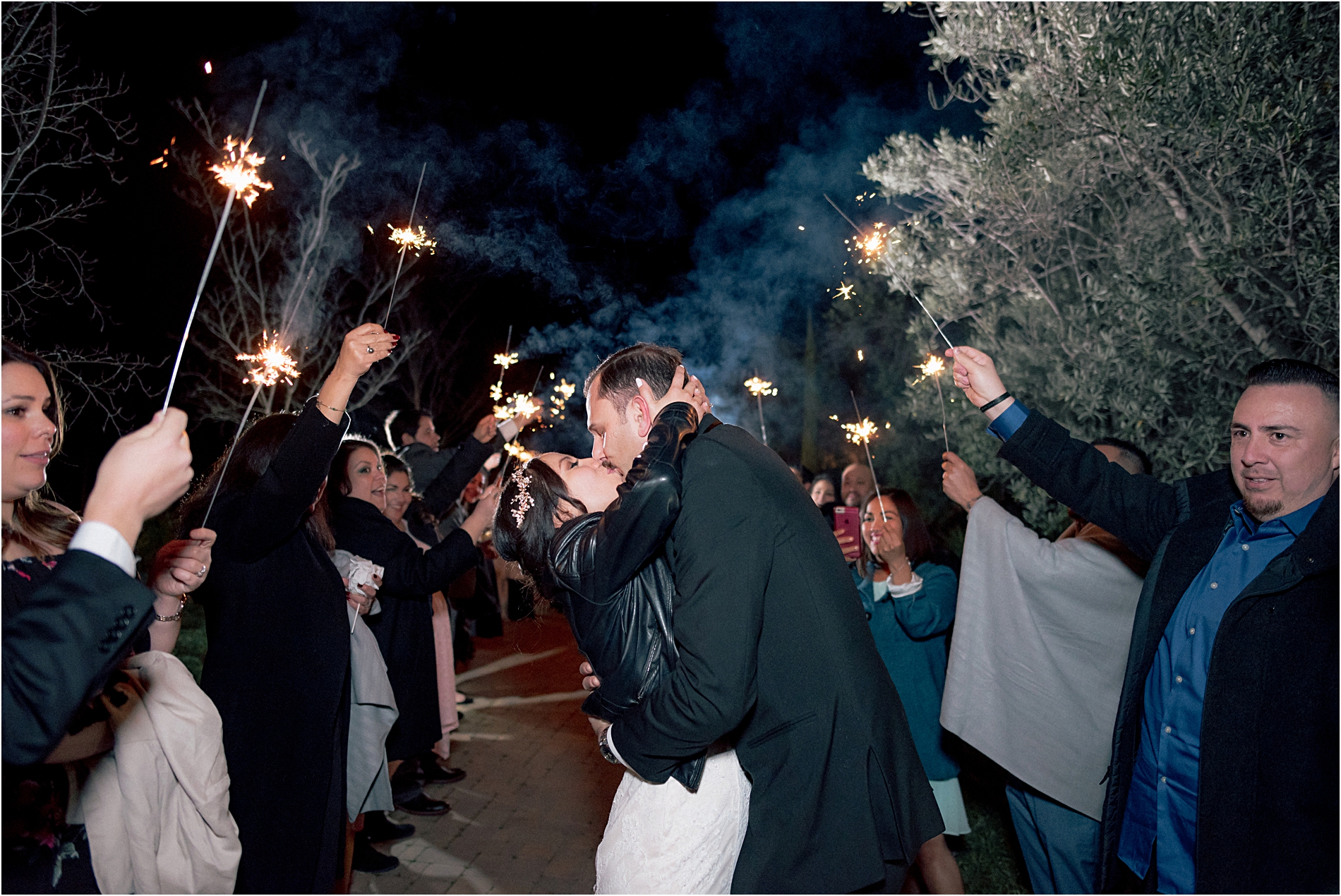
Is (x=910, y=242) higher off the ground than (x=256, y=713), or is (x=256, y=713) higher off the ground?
(x=910, y=242)

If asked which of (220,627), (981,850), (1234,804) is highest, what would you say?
(220,627)

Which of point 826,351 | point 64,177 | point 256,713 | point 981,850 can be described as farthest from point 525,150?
point 826,351

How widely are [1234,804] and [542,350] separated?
6974 mm

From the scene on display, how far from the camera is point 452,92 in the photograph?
7.06 m

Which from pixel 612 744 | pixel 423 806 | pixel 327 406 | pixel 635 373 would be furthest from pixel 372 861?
pixel 635 373

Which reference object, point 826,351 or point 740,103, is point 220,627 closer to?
point 740,103

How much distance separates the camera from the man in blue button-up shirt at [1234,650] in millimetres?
2551

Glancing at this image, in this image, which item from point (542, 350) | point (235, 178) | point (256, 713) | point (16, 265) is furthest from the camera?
point (542, 350)

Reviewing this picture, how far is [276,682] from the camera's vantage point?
3.47 meters

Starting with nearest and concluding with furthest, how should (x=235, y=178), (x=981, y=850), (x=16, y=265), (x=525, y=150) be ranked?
(x=235, y=178) < (x=981, y=850) < (x=16, y=265) < (x=525, y=150)

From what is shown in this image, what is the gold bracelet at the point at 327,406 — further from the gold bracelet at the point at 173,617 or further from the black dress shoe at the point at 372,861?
the black dress shoe at the point at 372,861

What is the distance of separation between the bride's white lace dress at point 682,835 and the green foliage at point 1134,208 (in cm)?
426

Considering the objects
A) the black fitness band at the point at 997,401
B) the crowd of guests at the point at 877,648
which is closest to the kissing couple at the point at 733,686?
the crowd of guests at the point at 877,648

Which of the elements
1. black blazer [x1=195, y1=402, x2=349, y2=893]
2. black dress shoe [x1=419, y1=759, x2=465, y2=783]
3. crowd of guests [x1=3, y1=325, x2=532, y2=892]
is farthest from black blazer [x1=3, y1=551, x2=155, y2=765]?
black dress shoe [x1=419, y1=759, x2=465, y2=783]
